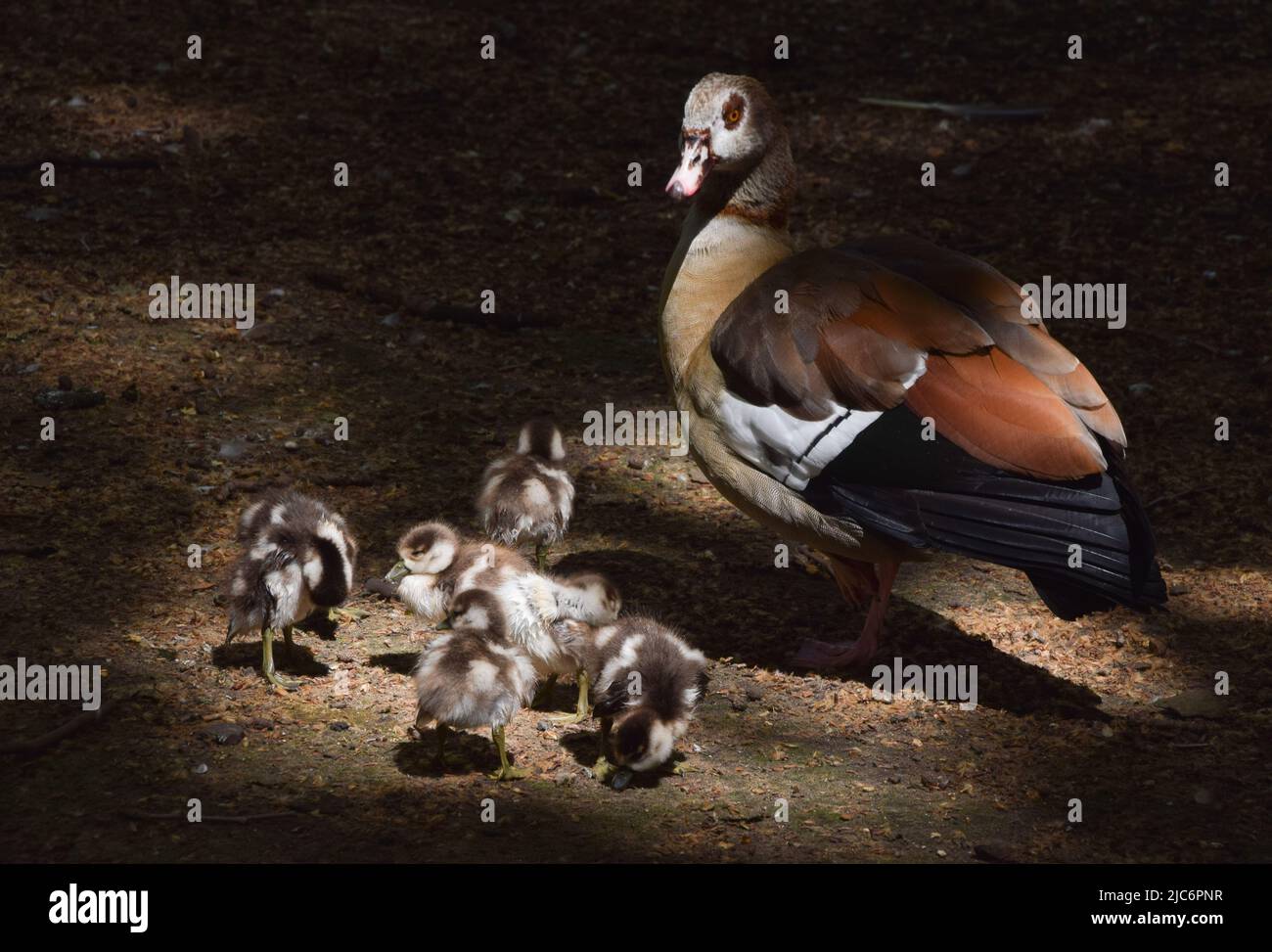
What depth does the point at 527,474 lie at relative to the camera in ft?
19.6

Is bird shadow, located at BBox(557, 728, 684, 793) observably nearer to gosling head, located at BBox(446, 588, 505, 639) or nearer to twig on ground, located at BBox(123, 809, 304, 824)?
gosling head, located at BBox(446, 588, 505, 639)

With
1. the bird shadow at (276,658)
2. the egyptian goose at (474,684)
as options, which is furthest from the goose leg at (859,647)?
the bird shadow at (276,658)

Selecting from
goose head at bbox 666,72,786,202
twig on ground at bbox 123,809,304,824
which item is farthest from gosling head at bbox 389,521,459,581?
goose head at bbox 666,72,786,202

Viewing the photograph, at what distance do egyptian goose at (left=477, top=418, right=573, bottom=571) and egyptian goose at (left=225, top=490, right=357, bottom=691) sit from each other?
0.66m

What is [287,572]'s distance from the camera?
16.9 ft

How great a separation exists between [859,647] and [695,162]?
6.60 ft

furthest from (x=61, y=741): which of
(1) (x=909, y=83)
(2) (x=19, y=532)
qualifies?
(1) (x=909, y=83)

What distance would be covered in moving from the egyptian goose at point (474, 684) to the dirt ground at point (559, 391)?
8.2 inches

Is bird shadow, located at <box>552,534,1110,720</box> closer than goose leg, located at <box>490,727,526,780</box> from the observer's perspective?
No

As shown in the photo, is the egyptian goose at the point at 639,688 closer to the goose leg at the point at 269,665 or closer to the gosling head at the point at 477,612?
the gosling head at the point at 477,612

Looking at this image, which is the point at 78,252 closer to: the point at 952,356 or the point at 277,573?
the point at 277,573

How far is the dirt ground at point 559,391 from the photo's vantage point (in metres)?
4.69

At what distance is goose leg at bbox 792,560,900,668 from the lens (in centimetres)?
563

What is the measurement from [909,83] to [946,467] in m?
7.04
